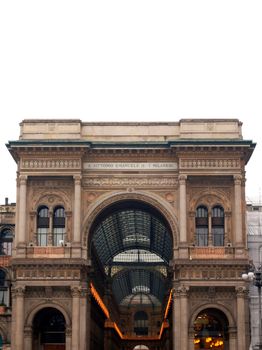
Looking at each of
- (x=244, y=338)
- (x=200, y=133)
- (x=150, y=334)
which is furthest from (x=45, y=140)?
(x=150, y=334)

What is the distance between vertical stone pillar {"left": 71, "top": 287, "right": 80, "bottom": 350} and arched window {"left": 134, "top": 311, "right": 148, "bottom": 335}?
9829cm

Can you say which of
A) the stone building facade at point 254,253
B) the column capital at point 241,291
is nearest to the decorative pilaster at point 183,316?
the column capital at point 241,291

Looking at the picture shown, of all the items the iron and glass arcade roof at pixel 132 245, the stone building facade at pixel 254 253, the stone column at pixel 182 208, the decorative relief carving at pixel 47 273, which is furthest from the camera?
the iron and glass arcade roof at pixel 132 245

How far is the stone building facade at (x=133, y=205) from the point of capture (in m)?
65.6

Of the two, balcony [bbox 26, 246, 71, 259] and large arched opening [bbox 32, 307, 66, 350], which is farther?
large arched opening [bbox 32, 307, 66, 350]

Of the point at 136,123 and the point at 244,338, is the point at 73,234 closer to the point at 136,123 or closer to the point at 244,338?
the point at 136,123

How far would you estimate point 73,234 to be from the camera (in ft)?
220

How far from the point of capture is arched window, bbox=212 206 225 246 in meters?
67.9

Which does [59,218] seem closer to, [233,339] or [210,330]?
[210,330]

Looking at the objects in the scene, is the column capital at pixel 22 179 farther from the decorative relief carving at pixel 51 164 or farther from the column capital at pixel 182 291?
the column capital at pixel 182 291

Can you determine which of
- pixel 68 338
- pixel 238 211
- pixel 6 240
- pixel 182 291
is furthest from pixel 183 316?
pixel 6 240

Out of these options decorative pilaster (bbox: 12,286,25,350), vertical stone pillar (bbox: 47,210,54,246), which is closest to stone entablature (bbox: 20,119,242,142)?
vertical stone pillar (bbox: 47,210,54,246)

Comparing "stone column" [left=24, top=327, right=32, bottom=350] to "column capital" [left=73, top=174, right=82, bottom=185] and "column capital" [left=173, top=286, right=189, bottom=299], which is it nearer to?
"column capital" [left=173, top=286, right=189, bottom=299]

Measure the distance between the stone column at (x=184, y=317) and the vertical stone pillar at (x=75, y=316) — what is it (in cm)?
847
